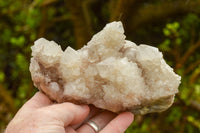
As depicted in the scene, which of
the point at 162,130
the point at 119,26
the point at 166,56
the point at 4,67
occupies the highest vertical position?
the point at 119,26

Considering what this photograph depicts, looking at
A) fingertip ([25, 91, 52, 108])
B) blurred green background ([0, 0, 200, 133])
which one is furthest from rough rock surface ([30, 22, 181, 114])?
blurred green background ([0, 0, 200, 133])

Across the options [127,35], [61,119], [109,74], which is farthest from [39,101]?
[127,35]

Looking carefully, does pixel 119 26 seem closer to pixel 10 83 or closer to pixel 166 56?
pixel 166 56

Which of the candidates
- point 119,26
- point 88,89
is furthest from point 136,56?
point 88,89

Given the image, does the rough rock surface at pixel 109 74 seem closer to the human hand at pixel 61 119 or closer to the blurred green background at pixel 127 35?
the human hand at pixel 61 119

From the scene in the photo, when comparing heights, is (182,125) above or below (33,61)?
below

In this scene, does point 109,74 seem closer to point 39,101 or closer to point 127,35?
point 39,101
